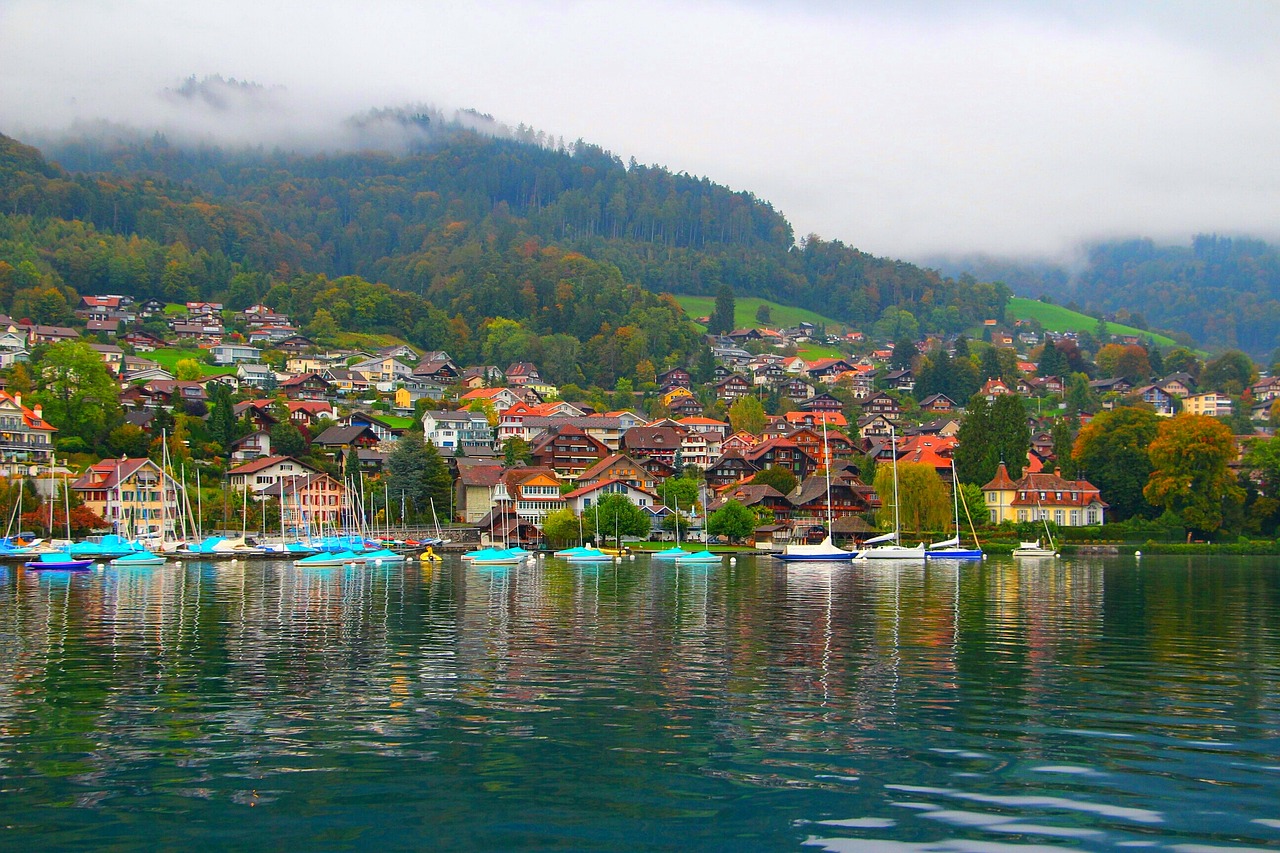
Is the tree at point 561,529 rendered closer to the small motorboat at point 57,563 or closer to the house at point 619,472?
the house at point 619,472

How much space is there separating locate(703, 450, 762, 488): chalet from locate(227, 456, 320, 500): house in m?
44.2

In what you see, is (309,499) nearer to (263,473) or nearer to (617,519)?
(263,473)

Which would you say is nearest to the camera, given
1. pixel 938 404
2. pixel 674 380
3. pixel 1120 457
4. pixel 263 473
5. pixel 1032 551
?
pixel 1032 551

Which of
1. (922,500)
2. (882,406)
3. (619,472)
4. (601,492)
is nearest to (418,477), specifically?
(601,492)

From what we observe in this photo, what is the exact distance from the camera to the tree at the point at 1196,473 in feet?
321

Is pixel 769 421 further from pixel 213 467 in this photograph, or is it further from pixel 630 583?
pixel 630 583

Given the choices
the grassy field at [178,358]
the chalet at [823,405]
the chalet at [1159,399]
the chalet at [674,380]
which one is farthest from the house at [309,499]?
the chalet at [1159,399]

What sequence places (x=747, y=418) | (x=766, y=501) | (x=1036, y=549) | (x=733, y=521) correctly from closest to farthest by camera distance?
(x=1036, y=549) → (x=733, y=521) → (x=766, y=501) → (x=747, y=418)

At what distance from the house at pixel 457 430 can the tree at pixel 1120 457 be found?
231 ft

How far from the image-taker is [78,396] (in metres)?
117

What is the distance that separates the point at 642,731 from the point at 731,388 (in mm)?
175928

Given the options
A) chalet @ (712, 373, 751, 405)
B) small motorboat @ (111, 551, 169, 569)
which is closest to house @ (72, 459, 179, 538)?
small motorboat @ (111, 551, 169, 569)

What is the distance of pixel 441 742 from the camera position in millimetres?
18125

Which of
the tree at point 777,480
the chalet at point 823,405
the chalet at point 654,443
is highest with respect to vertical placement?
the chalet at point 823,405
